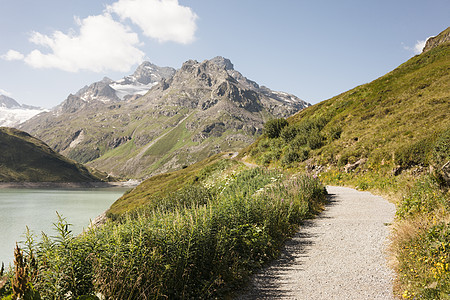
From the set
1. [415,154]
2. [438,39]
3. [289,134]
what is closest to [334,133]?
[289,134]

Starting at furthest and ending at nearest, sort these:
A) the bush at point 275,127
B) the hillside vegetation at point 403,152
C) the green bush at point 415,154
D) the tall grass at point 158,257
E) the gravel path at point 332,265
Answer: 1. the bush at point 275,127
2. the green bush at point 415,154
3. the gravel path at point 332,265
4. the hillside vegetation at point 403,152
5. the tall grass at point 158,257

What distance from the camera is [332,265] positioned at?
8.01m

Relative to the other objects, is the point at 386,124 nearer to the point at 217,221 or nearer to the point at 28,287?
the point at 217,221

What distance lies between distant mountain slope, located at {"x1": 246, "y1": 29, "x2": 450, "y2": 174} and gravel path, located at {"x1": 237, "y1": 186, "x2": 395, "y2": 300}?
37.9ft

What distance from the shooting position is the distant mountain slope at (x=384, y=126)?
23.8 meters

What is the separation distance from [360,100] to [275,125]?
17.9m

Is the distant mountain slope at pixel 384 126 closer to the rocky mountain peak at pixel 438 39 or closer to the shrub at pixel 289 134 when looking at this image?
the shrub at pixel 289 134

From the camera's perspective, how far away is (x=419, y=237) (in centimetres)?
669

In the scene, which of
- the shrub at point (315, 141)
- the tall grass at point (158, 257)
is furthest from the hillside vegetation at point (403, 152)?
the tall grass at point (158, 257)

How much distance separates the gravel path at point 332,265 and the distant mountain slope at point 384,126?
37.9 feet

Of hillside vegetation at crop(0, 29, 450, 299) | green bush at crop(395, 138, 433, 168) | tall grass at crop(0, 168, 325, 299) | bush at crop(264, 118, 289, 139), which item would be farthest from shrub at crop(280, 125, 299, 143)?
tall grass at crop(0, 168, 325, 299)

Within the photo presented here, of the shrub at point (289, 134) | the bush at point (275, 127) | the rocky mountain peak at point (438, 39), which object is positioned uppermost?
the rocky mountain peak at point (438, 39)

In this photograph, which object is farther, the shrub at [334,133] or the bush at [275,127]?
the bush at [275,127]

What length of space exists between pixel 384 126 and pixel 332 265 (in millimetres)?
27654
